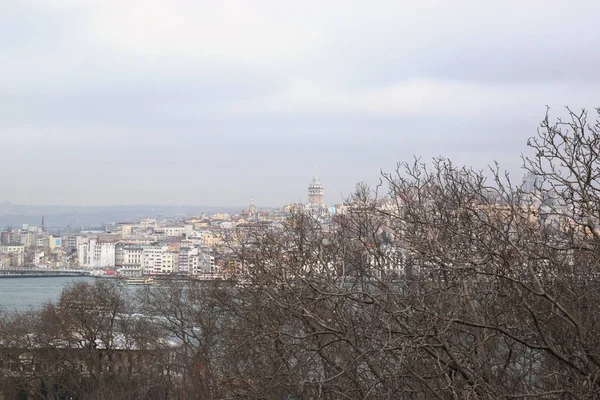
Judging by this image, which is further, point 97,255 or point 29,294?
point 97,255

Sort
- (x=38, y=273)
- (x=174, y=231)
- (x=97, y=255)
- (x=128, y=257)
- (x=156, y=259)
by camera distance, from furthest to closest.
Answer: (x=174, y=231), (x=97, y=255), (x=128, y=257), (x=156, y=259), (x=38, y=273)

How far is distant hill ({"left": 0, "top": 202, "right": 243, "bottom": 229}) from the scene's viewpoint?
161 m

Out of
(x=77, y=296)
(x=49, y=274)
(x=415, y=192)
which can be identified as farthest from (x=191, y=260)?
(x=415, y=192)

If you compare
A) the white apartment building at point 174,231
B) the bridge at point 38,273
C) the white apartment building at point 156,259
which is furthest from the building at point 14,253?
the white apartment building at point 174,231

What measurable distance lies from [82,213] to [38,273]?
380 ft

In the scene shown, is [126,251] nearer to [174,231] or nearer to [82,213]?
[174,231]

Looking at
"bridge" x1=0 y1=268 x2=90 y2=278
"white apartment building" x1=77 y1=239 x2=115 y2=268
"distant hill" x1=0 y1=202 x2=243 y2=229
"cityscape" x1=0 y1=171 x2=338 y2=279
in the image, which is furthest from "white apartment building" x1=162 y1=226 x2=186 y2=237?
"distant hill" x1=0 y1=202 x2=243 y2=229

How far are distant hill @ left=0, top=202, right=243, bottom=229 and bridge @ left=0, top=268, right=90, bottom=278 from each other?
256 ft

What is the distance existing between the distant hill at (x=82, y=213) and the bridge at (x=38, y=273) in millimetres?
78073

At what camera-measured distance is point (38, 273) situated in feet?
222

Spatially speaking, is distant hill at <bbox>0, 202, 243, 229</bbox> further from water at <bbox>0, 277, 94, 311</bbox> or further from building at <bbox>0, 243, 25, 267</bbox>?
water at <bbox>0, 277, 94, 311</bbox>

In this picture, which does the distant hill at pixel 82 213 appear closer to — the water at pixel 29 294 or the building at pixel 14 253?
the building at pixel 14 253

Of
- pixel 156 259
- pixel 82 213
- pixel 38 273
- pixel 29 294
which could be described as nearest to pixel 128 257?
pixel 156 259

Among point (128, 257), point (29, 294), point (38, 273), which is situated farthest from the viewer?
point (128, 257)
